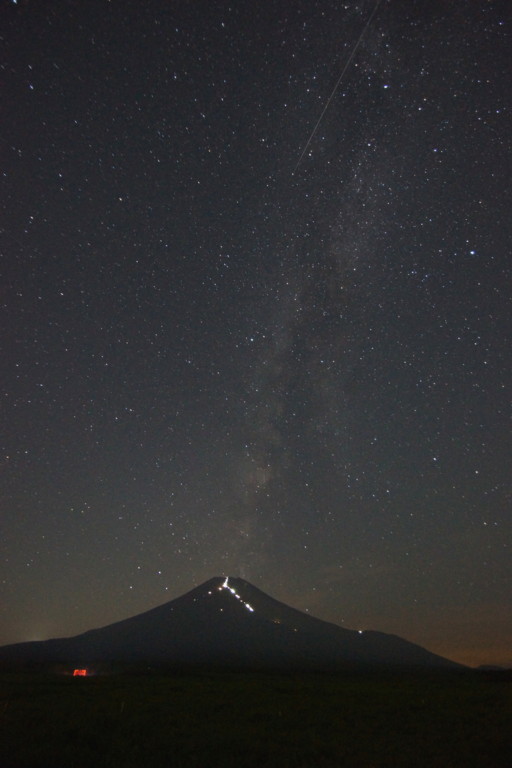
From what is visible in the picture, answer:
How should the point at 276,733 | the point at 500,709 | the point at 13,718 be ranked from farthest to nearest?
the point at 500,709 → the point at 13,718 → the point at 276,733

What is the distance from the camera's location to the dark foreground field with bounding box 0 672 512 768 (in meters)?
13.1

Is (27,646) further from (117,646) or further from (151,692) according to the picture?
(151,692)

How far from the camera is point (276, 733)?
1625 centimetres

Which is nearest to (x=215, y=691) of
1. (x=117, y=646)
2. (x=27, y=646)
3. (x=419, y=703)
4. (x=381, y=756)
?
(x=419, y=703)

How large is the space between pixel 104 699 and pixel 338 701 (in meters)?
12.0

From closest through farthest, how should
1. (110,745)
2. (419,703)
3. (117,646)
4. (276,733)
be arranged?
(110,745)
(276,733)
(419,703)
(117,646)

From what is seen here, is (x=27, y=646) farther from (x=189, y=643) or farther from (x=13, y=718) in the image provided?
(x=13, y=718)

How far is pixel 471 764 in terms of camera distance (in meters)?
12.6

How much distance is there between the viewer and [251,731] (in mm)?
16453

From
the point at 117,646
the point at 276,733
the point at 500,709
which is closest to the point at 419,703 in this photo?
the point at 500,709

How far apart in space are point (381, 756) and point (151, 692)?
19.9 metres

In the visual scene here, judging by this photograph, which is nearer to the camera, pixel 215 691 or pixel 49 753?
pixel 49 753

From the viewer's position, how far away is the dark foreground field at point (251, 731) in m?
13.1

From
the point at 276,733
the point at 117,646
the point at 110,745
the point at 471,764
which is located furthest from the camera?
the point at 117,646
